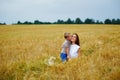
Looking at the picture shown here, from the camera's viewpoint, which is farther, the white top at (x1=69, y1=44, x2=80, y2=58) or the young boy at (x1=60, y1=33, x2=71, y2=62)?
the young boy at (x1=60, y1=33, x2=71, y2=62)

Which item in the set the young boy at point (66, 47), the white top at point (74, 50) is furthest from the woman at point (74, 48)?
the young boy at point (66, 47)

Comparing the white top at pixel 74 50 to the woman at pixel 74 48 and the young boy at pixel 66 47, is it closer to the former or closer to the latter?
the woman at pixel 74 48

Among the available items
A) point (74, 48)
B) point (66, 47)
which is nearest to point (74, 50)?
point (74, 48)

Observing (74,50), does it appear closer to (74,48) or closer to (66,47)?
(74,48)

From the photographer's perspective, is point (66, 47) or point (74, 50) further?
point (66, 47)

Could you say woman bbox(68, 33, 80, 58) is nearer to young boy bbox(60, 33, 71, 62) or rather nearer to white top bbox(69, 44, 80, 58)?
white top bbox(69, 44, 80, 58)

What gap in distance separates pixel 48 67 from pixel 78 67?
77cm

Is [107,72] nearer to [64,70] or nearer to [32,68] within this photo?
[64,70]

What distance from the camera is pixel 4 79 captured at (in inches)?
206

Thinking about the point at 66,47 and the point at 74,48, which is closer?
the point at 74,48

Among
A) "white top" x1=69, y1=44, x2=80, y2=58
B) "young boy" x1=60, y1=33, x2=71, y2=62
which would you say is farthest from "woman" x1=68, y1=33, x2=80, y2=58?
"young boy" x1=60, y1=33, x2=71, y2=62

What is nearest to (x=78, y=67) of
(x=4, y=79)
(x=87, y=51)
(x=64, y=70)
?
(x=64, y=70)

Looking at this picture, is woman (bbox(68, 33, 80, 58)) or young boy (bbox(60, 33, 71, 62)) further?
young boy (bbox(60, 33, 71, 62))

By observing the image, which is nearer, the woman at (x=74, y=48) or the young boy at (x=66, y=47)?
the woman at (x=74, y=48)
